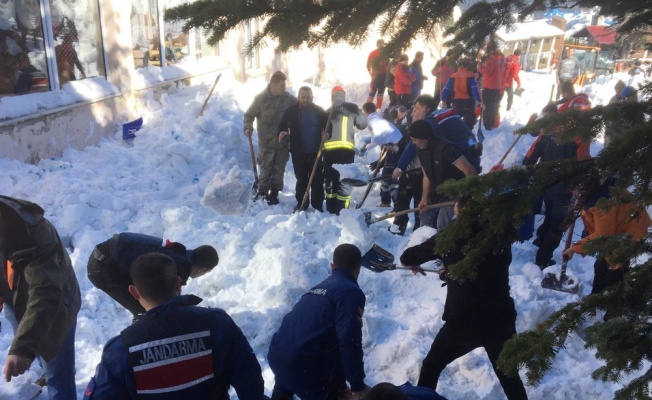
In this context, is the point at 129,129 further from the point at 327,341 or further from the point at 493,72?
the point at 493,72

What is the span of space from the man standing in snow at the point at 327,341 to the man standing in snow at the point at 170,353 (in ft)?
2.76

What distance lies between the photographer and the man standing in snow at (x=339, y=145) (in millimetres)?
7219

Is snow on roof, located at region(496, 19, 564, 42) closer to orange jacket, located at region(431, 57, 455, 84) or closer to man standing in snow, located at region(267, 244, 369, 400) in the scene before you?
orange jacket, located at region(431, 57, 455, 84)

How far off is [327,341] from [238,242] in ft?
10.5

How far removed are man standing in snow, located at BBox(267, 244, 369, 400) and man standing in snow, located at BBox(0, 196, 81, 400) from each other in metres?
1.29

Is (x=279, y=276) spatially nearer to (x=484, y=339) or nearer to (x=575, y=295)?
(x=484, y=339)

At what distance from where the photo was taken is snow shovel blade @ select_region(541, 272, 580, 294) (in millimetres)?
5582

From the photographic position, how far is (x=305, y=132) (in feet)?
23.8

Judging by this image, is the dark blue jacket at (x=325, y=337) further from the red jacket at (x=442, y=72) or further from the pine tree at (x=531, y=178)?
the red jacket at (x=442, y=72)

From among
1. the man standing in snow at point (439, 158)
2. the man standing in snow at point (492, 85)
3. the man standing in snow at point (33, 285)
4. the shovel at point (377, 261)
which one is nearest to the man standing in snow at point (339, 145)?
the man standing in snow at point (439, 158)

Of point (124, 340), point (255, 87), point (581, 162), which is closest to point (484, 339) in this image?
point (581, 162)

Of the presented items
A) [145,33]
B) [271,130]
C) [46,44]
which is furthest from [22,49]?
[271,130]

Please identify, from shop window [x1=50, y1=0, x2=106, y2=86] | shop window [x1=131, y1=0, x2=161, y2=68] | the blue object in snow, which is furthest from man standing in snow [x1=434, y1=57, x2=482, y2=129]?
shop window [x1=50, y1=0, x2=106, y2=86]

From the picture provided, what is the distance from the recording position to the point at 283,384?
352 cm
